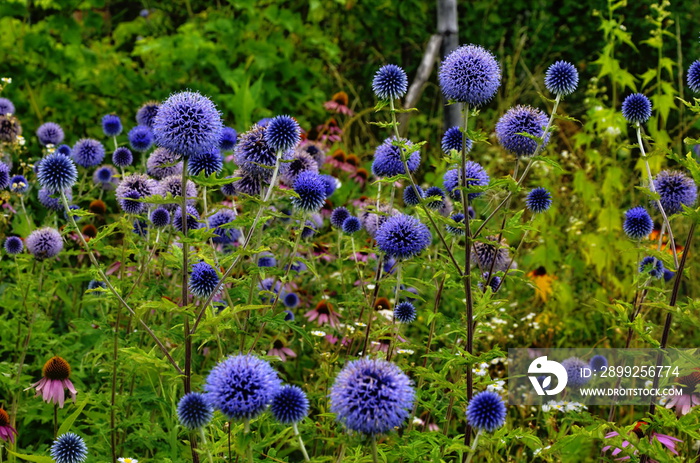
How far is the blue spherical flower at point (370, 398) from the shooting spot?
1.74 metres

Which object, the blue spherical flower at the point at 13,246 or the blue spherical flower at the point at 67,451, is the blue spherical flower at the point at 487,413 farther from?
the blue spherical flower at the point at 13,246

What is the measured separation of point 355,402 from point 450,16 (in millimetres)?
5325

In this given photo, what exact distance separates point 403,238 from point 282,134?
2.15ft

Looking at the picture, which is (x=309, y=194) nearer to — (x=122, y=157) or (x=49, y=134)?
(x=122, y=157)

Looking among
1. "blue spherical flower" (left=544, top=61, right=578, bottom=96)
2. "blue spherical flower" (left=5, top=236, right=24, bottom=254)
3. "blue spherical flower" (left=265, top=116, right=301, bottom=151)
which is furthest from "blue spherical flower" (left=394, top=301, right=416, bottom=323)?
"blue spherical flower" (left=5, top=236, right=24, bottom=254)

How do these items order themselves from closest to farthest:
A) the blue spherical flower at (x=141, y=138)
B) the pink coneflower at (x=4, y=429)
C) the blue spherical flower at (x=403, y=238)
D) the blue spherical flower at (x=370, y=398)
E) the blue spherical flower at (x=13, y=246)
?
the blue spherical flower at (x=370, y=398) → the pink coneflower at (x=4, y=429) → the blue spherical flower at (x=403, y=238) → the blue spherical flower at (x=13, y=246) → the blue spherical flower at (x=141, y=138)

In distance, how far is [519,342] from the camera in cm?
470

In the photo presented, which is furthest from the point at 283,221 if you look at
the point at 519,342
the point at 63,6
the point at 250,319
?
the point at 63,6

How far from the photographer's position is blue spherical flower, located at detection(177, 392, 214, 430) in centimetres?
192

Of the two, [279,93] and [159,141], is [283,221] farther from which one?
[279,93]

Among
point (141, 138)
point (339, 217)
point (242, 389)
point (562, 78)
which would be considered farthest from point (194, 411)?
point (141, 138)

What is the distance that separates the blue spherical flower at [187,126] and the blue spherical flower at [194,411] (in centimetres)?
84

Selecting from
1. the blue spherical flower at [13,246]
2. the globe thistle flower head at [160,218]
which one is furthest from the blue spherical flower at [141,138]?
the globe thistle flower head at [160,218]

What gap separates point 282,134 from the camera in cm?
268
